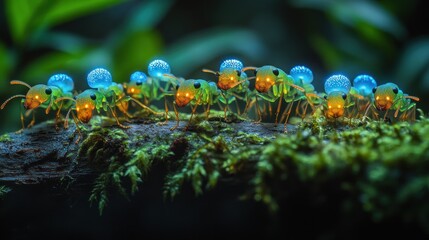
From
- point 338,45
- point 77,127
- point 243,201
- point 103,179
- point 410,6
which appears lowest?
point 243,201

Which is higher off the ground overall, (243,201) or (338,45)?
(338,45)

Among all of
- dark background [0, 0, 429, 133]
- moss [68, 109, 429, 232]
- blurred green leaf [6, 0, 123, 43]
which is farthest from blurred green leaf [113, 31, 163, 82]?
moss [68, 109, 429, 232]

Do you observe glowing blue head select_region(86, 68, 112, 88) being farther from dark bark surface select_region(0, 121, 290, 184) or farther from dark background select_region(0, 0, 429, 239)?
dark background select_region(0, 0, 429, 239)

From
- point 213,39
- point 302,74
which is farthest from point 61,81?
point 213,39

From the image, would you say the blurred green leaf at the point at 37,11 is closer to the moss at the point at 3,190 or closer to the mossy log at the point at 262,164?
the mossy log at the point at 262,164

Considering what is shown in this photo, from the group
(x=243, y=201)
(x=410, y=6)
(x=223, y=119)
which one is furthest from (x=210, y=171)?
(x=410, y=6)

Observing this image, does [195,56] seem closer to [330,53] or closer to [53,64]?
[53,64]

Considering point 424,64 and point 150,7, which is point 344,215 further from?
point 150,7
